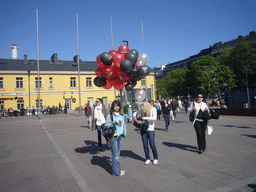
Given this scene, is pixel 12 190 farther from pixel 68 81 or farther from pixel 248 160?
pixel 68 81

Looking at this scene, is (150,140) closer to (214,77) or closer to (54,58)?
(214,77)

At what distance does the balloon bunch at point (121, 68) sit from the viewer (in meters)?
7.06

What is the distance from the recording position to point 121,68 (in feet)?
22.7

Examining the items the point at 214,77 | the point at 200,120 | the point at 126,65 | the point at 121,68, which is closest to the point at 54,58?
the point at 214,77

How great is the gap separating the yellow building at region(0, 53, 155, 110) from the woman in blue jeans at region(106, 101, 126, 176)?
113 ft

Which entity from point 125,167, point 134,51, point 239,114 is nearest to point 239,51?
point 239,114

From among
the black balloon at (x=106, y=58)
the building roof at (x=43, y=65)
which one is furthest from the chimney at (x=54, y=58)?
the black balloon at (x=106, y=58)

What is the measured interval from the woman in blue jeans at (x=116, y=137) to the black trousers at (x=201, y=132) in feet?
9.15

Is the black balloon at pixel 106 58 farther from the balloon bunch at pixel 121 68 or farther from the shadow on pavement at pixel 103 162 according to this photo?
the shadow on pavement at pixel 103 162

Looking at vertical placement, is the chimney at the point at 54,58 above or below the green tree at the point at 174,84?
above

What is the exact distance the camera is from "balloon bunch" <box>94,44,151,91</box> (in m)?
7.06

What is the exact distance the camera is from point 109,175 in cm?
486

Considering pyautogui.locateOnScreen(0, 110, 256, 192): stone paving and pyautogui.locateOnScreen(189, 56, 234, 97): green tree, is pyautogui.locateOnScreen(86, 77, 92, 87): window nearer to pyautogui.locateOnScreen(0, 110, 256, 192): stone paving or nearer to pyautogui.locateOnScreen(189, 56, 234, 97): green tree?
pyautogui.locateOnScreen(189, 56, 234, 97): green tree

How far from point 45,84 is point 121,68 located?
129ft
